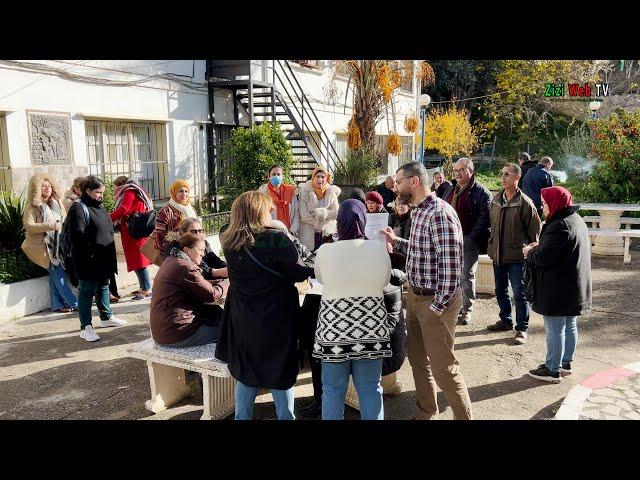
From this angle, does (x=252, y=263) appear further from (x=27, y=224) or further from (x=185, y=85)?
(x=185, y=85)

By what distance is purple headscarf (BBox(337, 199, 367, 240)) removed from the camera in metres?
3.22

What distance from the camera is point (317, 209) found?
21.6ft

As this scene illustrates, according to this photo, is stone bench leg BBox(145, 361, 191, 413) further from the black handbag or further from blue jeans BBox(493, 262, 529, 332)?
blue jeans BBox(493, 262, 529, 332)

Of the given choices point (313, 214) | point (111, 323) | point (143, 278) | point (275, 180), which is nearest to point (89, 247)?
point (111, 323)

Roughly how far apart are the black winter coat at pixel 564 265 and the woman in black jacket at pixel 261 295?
2166mm

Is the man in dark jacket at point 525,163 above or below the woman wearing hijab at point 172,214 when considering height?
above

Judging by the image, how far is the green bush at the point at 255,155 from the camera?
1077 centimetres

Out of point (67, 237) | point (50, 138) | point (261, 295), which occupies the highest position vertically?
point (50, 138)

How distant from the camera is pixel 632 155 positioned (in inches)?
426

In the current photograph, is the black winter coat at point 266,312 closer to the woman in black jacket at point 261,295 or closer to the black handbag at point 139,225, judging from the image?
the woman in black jacket at point 261,295

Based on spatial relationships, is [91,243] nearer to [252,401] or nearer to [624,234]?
[252,401]

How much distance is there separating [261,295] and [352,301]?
0.58 m

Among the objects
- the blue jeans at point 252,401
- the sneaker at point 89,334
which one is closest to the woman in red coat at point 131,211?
the sneaker at point 89,334
